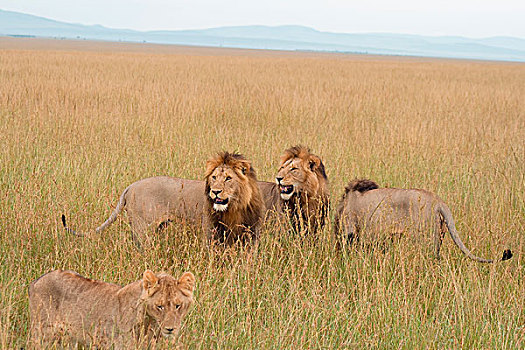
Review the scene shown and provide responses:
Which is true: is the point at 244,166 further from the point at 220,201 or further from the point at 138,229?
the point at 138,229

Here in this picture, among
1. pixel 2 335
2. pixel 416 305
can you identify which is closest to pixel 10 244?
pixel 2 335

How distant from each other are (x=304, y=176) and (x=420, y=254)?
1.20 meters

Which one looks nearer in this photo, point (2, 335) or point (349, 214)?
point (2, 335)

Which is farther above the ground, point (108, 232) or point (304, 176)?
point (304, 176)

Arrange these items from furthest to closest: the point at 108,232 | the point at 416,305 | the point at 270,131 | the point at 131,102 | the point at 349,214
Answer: the point at 131,102 → the point at 270,131 → the point at 108,232 → the point at 349,214 → the point at 416,305

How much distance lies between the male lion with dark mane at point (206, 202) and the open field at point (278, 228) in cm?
17

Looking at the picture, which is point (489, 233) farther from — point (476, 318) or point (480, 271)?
point (476, 318)

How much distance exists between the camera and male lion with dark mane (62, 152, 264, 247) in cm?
413

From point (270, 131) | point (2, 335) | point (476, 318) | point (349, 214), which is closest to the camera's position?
point (2, 335)

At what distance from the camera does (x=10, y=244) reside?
167 inches

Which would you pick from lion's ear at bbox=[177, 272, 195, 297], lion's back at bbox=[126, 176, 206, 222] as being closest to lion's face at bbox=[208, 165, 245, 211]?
lion's back at bbox=[126, 176, 206, 222]

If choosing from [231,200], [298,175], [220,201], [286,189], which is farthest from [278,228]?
[220,201]

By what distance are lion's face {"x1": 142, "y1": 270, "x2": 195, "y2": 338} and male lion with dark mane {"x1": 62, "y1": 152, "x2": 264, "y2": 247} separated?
1.37m

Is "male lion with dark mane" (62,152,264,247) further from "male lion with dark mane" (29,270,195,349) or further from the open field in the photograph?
"male lion with dark mane" (29,270,195,349)
